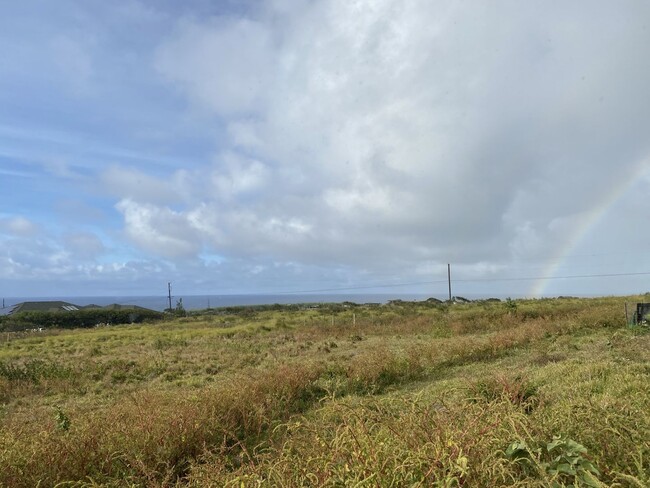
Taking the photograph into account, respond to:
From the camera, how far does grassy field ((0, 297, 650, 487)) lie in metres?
2.50

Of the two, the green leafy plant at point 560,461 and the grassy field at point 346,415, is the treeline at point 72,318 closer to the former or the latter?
the grassy field at point 346,415

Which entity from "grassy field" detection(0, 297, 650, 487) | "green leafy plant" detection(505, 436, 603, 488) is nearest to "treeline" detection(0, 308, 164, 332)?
"grassy field" detection(0, 297, 650, 487)

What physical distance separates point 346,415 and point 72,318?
60.0 meters

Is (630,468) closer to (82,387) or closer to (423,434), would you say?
(423,434)

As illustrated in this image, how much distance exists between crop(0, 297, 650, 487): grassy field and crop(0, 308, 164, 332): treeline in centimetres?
3324

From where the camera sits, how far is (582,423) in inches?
121

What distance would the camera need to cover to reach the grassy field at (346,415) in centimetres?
250

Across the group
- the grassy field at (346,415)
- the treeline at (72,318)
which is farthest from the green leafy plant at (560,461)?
the treeline at (72,318)

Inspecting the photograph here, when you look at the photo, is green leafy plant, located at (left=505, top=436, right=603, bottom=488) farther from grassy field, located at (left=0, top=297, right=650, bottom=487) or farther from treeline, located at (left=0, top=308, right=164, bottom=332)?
treeline, located at (left=0, top=308, right=164, bottom=332)

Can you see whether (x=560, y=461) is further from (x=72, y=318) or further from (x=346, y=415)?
(x=72, y=318)

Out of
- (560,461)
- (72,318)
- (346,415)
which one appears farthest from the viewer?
(72,318)

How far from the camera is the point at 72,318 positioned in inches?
2151

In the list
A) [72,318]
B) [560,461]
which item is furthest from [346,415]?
[72,318]

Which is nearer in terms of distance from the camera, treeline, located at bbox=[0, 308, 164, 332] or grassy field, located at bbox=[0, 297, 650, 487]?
grassy field, located at bbox=[0, 297, 650, 487]
